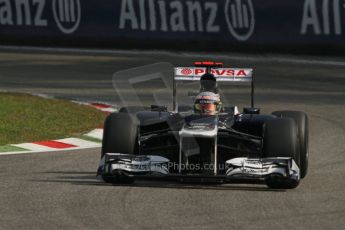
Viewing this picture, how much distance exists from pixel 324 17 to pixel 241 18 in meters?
2.19

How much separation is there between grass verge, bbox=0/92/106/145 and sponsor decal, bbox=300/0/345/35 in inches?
381

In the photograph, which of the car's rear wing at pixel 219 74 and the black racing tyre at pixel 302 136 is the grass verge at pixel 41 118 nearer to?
the car's rear wing at pixel 219 74

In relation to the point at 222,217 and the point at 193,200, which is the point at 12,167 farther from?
the point at 222,217

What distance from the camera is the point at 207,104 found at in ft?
41.3

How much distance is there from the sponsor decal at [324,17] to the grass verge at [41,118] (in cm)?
968

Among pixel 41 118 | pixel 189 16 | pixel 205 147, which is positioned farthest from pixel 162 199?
pixel 189 16

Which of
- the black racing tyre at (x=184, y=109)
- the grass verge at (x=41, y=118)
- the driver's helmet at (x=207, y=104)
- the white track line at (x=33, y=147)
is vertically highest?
the driver's helmet at (x=207, y=104)

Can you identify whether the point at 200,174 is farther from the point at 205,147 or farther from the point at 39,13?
the point at 39,13

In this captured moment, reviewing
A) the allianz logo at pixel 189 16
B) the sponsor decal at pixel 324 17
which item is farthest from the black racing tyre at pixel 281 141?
the allianz logo at pixel 189 16

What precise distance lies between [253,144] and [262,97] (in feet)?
32.0

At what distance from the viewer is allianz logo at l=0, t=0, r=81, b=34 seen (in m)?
31.8

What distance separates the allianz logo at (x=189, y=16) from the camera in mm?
29688

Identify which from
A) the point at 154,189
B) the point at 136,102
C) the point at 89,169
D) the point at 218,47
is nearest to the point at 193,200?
the point at 154,189

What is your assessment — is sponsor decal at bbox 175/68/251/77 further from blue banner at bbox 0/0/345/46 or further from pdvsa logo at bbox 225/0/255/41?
pdvsa logo at bbox 225/0/255/41
